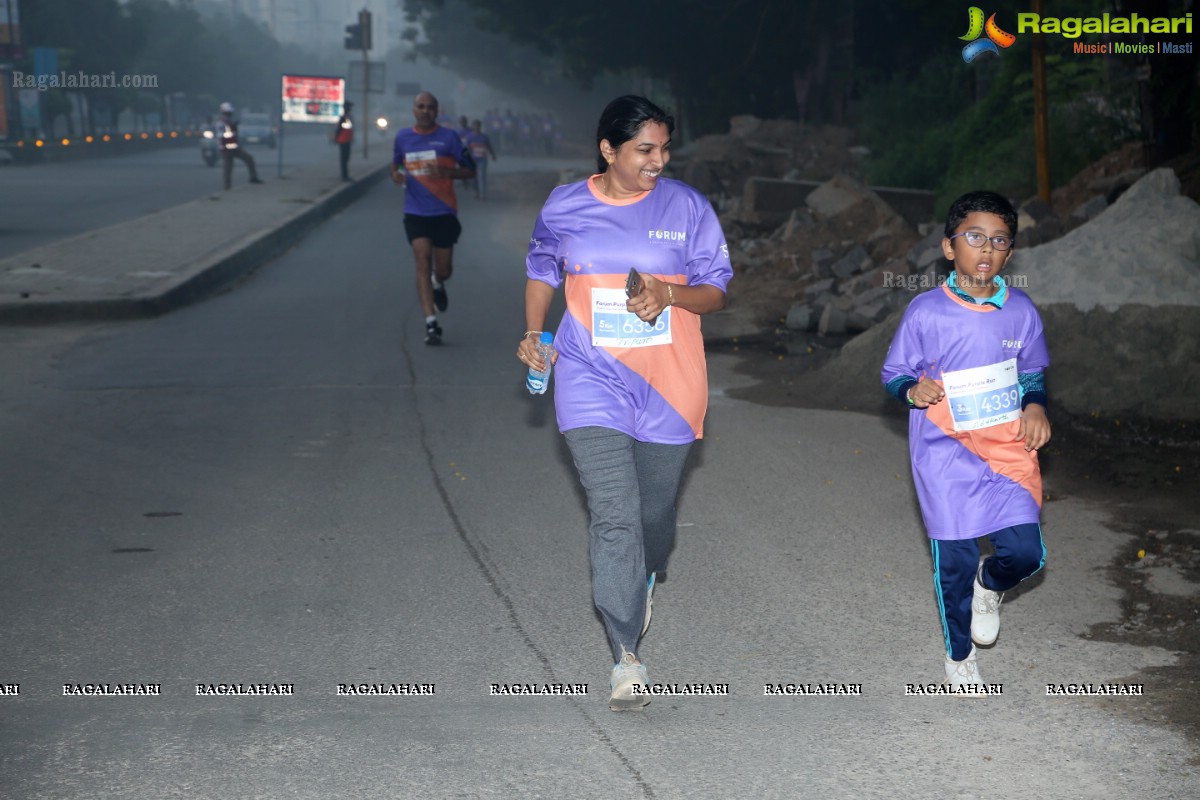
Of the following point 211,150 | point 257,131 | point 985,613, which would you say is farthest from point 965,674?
point 257,131

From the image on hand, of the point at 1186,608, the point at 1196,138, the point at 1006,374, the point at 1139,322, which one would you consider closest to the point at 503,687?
the point at 1006,374

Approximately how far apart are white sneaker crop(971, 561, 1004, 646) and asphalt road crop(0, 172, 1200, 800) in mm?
141

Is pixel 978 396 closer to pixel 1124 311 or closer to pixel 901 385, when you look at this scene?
pixel 901 385

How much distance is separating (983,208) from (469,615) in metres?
2.29

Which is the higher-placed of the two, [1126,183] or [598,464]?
[1126,183]

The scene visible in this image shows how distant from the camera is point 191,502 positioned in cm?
697

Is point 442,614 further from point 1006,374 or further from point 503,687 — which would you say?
point 1006,374

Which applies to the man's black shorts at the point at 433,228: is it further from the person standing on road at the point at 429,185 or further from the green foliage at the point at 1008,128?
the green foliage at the point at 1008,128

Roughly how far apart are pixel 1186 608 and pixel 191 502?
4374mm

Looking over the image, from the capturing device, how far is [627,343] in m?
4.51

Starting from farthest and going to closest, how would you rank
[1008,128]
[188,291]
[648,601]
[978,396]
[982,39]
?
[982,39]
[1008,128]
[188,291]
[648,601]
[978,396]

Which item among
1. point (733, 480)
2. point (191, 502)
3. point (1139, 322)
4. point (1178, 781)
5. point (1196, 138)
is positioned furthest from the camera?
point (1196, 138)

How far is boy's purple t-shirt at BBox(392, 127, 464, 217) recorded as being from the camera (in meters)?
11.6

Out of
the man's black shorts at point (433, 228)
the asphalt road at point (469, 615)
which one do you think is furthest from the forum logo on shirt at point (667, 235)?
the man's black shorts at point (433, 228)
